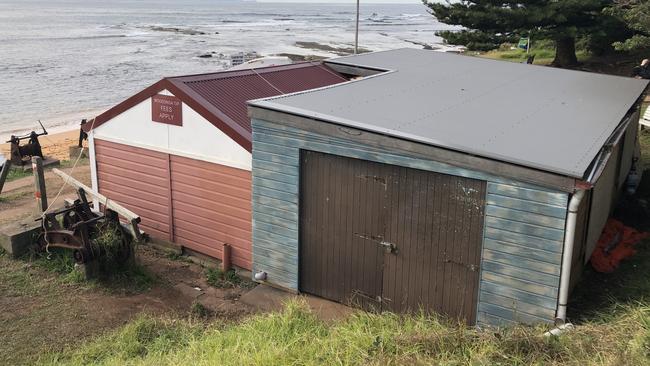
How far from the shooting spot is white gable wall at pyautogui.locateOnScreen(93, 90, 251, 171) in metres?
10.5

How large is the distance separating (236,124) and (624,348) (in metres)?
6.96

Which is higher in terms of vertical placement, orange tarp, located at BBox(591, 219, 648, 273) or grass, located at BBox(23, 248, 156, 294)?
orange tarp, located at BBox(591, 219, 648, 273)

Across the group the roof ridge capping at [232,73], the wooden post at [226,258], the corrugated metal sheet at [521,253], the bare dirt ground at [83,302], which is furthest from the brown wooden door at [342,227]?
the roof ridge capping at [232,73]

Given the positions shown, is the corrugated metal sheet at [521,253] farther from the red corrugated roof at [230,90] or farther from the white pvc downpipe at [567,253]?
the red corrugated roof at [230,90]

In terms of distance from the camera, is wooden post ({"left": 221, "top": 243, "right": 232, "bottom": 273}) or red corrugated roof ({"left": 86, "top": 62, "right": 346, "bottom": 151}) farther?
wooden post ({"left": 221, "top": 243, "right": 232, "bottom": 273})

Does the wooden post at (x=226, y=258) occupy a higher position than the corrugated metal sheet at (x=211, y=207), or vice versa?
the corrugated metal sheet at (x=211, y=207)

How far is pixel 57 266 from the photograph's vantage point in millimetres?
10609

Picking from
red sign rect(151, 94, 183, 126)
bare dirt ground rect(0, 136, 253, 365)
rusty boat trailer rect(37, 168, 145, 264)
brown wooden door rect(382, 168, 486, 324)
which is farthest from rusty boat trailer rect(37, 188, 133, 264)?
brown wooden door rect(382, 168, 486, 324)

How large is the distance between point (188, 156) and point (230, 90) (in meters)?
1.51

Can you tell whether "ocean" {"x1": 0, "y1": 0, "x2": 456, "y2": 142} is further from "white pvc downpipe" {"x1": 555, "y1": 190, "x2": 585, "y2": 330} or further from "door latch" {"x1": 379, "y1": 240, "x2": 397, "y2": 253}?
"white pvc downpipe" {"x1": 555, "y1": 190, "x2": 585, "y2": 330}

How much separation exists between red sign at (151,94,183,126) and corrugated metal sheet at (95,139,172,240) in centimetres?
74

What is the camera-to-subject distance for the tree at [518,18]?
24297mm

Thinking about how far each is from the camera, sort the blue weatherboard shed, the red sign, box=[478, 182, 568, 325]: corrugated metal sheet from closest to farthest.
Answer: box=[478, 182, 568, 325]: corrugated metal sheet, the blue weatherboard shed, the red sign

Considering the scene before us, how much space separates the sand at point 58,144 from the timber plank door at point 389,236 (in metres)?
17.2
